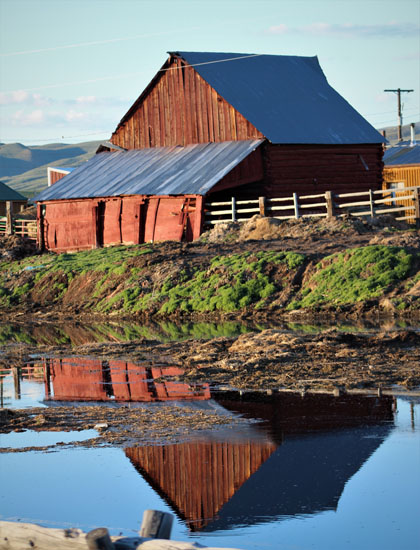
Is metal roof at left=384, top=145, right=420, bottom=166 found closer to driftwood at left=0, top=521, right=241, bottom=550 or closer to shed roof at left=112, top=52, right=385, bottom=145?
shed roof at left=112, top=52, right=385, bottom=145

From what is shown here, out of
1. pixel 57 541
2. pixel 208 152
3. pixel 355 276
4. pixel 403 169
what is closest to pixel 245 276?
pixel 355 276

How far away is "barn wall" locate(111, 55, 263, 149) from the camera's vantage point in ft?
140

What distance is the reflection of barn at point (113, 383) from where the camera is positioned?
1517cm

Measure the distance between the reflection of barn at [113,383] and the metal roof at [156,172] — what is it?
64.5 feet

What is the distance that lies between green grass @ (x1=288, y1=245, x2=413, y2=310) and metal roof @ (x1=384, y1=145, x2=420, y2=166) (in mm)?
35584

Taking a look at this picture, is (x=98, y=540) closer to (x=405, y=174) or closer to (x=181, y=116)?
(x=181, y=116)

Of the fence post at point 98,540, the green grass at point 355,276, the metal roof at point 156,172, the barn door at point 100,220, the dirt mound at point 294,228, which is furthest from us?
the barn door at point 100,220

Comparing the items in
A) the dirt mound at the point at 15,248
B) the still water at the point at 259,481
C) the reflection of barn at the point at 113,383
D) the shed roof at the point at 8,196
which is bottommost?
the still water at the point at 259,481

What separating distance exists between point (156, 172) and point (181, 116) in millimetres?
3665

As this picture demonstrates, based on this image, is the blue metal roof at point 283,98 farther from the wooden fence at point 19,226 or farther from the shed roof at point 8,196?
the shed roof at point 8,196

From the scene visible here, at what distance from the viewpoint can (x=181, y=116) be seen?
147 feet

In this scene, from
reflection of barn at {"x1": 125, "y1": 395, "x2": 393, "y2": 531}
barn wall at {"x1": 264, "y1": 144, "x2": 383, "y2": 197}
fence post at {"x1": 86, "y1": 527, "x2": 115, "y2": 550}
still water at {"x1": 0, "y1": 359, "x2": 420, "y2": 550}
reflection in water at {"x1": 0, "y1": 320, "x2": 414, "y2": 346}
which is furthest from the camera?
barn wall at {"x1": 264, "y1": 144, "x2": 383, "y2": 197}

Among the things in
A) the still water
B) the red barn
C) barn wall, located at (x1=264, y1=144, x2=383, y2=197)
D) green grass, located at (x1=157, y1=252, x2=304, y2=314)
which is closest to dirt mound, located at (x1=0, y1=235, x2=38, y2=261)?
the red barn

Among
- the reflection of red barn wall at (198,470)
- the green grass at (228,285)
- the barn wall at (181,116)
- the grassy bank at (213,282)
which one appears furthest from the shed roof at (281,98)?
the reflection of red barn wall at (198,470)
